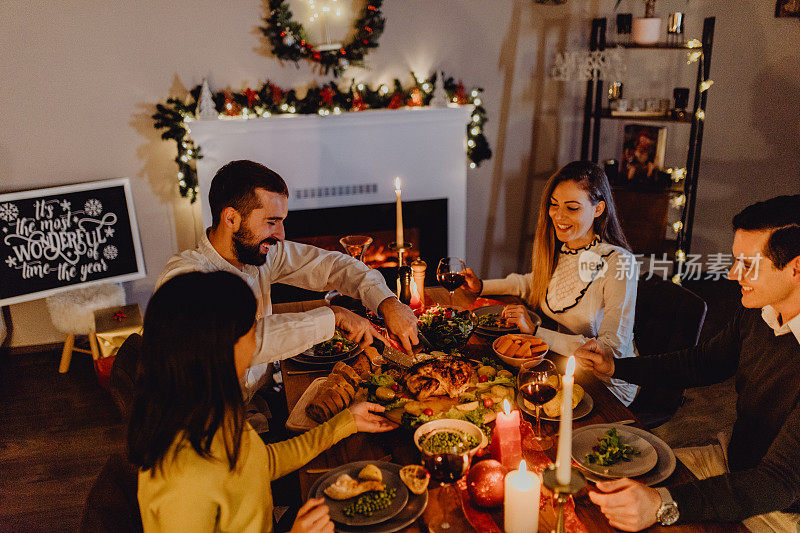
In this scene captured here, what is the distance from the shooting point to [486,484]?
128 cm

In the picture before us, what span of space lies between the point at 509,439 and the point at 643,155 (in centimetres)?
300

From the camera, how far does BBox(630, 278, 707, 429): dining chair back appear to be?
2.10 m

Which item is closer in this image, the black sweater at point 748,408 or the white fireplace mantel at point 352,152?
the black sweater at point 748,408

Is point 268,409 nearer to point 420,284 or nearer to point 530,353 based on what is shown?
point 420,284

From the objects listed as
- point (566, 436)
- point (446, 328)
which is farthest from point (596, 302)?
point (566, 436)

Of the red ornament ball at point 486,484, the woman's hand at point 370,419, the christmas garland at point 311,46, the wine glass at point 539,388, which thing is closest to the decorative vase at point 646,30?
the christmas garland at point 311,46

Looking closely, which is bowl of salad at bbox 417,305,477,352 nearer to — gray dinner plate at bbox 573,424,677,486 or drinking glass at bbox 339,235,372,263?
drinking glass at bbox 339,235,372,263

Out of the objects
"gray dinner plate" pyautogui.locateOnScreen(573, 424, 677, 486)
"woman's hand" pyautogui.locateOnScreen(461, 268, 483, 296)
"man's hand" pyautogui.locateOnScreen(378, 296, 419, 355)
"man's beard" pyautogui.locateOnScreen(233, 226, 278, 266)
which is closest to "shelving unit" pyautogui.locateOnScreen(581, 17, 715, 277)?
"woman's hand" pyautogui.locateOnScreen(461, 268, 483, 296)

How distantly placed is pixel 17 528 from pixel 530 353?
2.15 metres

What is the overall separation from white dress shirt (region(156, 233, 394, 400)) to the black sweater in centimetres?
87

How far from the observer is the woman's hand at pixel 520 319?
2057 millimetres

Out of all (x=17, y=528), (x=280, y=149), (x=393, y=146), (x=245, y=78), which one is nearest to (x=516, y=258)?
(x=393, y=146)

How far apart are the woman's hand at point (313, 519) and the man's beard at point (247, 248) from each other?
3.63ft

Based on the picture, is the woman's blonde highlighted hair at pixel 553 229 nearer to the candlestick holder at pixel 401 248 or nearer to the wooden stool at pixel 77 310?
the candlestick holder at pixel 401 248
